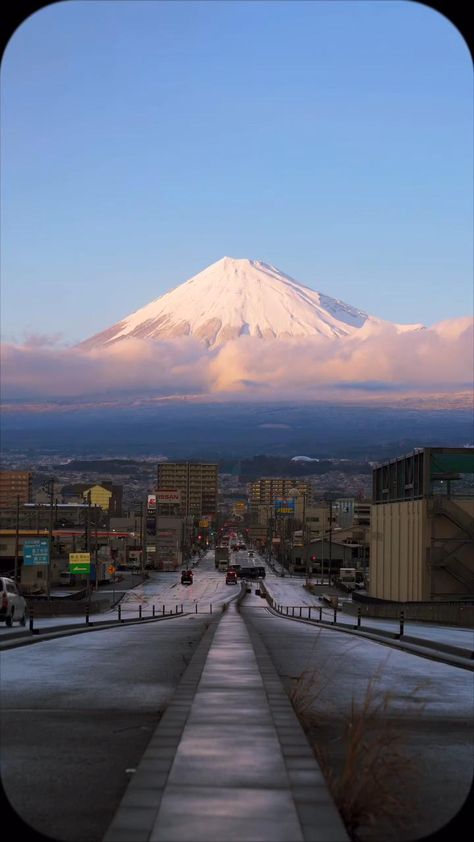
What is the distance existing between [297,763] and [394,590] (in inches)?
2954

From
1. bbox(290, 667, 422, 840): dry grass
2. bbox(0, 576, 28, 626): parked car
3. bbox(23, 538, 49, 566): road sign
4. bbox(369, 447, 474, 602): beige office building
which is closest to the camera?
bbox(290, 667, 422, 840): dry grass

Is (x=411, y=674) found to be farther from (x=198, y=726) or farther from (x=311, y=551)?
(x=311, y=551)

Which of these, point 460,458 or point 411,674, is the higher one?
point 460,458

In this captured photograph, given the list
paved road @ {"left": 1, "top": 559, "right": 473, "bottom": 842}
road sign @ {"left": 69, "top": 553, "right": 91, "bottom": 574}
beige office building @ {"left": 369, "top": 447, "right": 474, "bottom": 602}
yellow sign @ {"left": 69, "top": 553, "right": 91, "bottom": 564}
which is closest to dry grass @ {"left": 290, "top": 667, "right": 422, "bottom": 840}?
paved road @ {"left": 1, "top": 559, "right": 473, "bottom": 842}

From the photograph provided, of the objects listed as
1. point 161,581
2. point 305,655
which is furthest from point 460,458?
point 161,581

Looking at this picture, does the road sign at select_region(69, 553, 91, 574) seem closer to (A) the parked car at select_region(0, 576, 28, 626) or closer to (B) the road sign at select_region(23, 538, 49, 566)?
(B) the road sign at select_region(23, 538, 49, 566)

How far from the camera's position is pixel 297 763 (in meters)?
9.23

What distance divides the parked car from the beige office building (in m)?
44.1

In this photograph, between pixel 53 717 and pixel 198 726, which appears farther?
pixel 53 717

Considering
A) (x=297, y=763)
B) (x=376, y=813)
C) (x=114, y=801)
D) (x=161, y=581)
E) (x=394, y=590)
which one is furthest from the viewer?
(x=161, y=581)

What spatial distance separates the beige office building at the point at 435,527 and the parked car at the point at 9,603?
145 ft

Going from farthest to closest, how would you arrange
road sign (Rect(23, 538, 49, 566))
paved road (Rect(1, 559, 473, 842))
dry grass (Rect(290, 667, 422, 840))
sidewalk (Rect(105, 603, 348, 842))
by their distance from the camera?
road sign (Rect(23, 538, 49, 566)) → paved road (Rect(1, 559, 473, 842)) → dry grass (Rect(290, 667, 422, 840)) → sidewalk (Rect(105, 603, 348, 842))

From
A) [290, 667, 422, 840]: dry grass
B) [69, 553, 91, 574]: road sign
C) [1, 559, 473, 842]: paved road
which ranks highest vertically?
[290, 667, 422, 840]: dry grass

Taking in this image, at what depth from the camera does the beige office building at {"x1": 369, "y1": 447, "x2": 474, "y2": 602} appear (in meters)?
72.4
